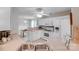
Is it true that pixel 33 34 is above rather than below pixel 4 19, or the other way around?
below

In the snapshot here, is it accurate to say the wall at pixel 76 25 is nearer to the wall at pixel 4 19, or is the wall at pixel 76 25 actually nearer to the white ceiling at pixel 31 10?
the white ceiling at pixel 31 10

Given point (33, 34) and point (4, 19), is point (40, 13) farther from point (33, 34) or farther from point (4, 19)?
point (4, 19)

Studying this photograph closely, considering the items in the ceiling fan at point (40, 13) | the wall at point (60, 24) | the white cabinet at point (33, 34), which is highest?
the ceiling fan at point (40, 13)

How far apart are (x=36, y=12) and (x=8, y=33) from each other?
1.07 feet

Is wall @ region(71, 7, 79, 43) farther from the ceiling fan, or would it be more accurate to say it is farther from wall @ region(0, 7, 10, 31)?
wall @ region(0, 7, 10, 31)

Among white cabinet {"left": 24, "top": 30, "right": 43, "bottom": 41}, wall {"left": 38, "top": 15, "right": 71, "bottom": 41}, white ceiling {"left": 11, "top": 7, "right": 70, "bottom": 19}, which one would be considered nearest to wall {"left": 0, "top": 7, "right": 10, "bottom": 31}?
white ceiling {"left": 11, "top": 7, "right": 70, "bottom": 19}

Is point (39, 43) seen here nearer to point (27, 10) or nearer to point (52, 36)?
point (52, 36)

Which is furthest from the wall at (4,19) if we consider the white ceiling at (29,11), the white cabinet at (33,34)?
the white cabinet at (33,34)

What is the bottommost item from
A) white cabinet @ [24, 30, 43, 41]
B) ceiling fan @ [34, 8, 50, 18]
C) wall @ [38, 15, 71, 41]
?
white cabinet @ [24, 30, 43, 41]

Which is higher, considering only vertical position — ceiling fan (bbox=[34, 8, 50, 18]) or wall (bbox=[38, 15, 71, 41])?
ceiling fan (bbox=[34, 8, 50, 18])

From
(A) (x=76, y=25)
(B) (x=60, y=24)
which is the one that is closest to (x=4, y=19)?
(B) (x=60, y=24)
